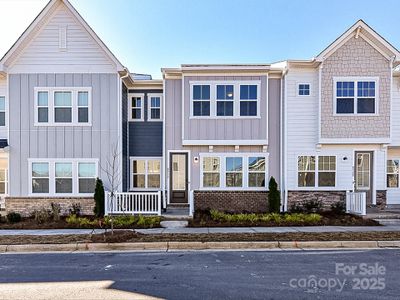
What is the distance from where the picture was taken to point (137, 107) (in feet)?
Result: 47.2

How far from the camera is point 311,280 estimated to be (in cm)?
537

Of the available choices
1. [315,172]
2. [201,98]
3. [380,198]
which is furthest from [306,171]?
[201,98]

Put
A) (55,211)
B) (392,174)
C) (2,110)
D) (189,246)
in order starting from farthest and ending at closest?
(392,174), (2,110), (55,211), (189,246)

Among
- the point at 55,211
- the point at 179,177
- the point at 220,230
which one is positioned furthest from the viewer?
the point at 179,177

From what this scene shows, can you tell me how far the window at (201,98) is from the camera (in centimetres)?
1291

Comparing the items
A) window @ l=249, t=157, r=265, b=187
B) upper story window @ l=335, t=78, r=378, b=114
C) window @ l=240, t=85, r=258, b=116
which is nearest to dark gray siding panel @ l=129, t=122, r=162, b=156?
window @ l=240, t=85, r=258, b=116

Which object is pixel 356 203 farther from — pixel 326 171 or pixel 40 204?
pixel 40 204

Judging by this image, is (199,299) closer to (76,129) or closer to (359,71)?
(76,129)

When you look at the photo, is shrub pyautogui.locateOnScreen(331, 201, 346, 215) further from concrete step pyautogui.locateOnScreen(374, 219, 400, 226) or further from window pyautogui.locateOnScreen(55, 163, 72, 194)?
window pyautogui.locateOnScreen(55, 163, 72, 194)

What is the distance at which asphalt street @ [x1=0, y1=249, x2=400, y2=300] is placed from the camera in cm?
482

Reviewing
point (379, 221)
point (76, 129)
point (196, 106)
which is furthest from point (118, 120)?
point (379, 221)

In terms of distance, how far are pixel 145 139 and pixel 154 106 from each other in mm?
1809

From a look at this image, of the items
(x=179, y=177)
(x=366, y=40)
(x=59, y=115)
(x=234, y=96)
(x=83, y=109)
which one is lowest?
(x=179, y=177)

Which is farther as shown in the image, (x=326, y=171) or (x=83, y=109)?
(x=326, y=171)
